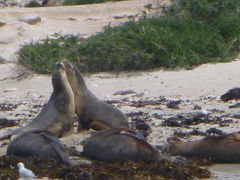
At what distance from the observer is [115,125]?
24.0ft

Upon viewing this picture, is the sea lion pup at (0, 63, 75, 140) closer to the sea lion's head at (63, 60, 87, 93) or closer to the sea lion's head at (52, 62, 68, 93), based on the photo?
the sea lion's head at (52, 62, 68, 93)

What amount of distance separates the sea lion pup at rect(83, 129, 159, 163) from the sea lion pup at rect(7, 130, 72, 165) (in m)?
0.31

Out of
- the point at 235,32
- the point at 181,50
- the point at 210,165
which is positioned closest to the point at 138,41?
the point at 181,50

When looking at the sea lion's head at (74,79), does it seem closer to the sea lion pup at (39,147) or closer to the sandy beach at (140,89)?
the sandy beach at (140,89)

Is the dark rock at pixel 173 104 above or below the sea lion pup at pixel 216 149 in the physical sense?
below

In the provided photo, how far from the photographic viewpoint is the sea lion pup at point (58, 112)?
7.32m

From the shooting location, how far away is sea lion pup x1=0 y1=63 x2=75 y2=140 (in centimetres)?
732

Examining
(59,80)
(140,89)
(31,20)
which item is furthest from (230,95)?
(31,20)

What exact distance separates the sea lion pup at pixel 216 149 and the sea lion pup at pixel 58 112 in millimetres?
1690

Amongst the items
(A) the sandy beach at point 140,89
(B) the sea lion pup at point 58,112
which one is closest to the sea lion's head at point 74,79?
(B) the sea lion pup at point 58,112

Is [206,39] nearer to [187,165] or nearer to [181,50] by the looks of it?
[181,50]

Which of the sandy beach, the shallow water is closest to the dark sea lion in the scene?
the sandy beach

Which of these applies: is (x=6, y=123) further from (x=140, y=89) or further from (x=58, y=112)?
(x=140, y=89)

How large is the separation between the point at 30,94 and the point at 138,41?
2490mm
